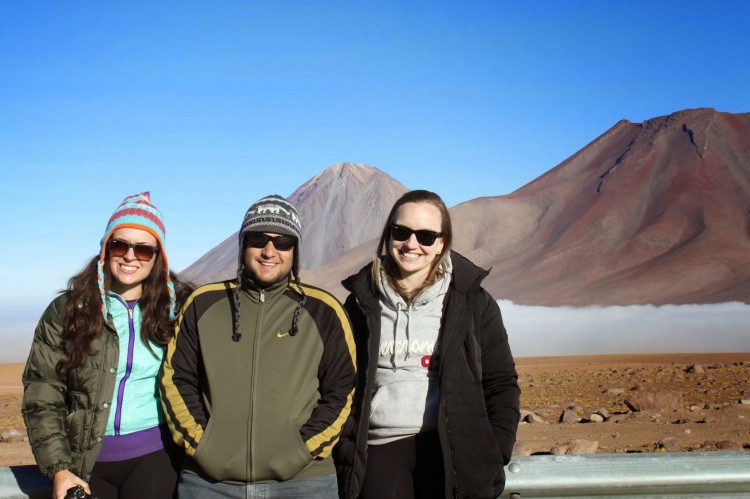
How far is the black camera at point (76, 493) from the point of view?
7.43ft

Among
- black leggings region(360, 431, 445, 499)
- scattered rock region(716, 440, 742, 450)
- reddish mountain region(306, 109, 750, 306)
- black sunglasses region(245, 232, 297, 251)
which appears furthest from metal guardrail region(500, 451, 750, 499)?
reddish mountain region(306, 109, 750, 306)

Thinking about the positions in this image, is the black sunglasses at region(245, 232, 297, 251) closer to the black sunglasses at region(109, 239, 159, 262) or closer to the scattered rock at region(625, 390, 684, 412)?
the black sunglasses at region(109, 239, 159, 262)

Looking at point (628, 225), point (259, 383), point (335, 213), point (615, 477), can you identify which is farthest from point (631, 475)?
point (335, 213)

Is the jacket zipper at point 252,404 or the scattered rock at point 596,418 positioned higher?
the jacket zipper at point 252,404

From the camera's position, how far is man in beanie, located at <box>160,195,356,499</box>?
236 cm

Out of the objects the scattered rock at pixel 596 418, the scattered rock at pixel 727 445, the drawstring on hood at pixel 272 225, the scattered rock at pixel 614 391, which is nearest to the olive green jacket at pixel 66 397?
the drawstring on hood at pixel 272 225

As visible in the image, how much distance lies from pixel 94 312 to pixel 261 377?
23.7 inches

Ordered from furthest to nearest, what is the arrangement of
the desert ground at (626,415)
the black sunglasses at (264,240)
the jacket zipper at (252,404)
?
1. the desert ground at (626,415)
2. the black sunglasses at (264,240)
3. the jacket zipper at (252,404)

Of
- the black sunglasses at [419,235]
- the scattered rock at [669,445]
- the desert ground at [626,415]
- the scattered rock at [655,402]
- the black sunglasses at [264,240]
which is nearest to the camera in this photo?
the black sunglasses at [264,240]

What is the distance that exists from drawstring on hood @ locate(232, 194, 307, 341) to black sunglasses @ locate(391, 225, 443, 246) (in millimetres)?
350

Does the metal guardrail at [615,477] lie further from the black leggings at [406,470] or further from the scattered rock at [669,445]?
the scattered rock at [669,445]

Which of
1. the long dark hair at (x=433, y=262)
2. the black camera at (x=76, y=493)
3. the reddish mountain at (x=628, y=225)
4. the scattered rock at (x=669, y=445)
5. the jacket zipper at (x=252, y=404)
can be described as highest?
the reddish mountain at (x=628, y=225)

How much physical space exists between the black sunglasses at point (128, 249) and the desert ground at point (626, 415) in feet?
11.6

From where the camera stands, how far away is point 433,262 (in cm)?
280
